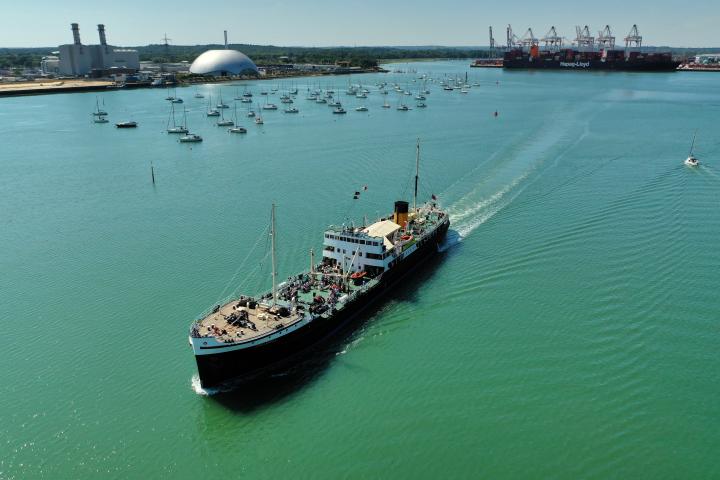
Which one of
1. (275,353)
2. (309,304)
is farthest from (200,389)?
(309,304)

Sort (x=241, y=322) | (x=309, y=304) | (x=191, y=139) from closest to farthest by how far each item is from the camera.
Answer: (x=241, y=322)
(x=309, y=304)
(x=191, y=139)

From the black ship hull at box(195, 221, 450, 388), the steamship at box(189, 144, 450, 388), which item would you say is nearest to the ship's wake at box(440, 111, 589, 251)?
the steamship at box(189, 144, 450, 388)

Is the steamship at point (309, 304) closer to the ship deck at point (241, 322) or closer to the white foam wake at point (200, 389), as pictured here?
the ship deck at point (241, 322)

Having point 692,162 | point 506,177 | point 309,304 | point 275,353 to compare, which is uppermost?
point 692,162

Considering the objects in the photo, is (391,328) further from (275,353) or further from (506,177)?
(506,177)

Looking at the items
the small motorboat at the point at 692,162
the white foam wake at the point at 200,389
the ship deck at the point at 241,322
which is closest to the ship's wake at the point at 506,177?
the small motorboat at the point at 692,162

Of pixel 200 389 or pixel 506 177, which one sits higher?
pixel 506 177
